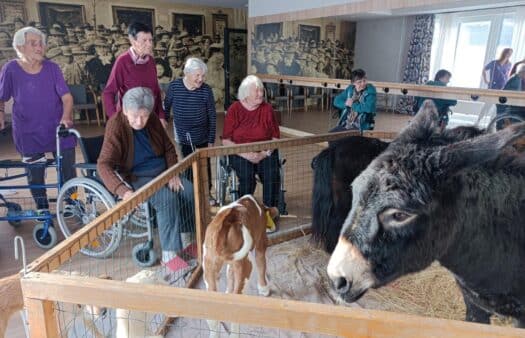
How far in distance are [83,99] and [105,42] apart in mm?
1436

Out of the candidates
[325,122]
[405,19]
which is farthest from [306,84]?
[405,19]

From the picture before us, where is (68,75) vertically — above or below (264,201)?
above

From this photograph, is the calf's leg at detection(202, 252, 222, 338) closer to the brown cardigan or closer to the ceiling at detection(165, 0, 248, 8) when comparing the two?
the brown cardigan

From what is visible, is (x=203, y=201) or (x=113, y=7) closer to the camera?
(x=203, y=201)

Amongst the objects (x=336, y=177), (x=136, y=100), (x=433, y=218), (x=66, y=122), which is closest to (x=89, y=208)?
(x=66, y=122)

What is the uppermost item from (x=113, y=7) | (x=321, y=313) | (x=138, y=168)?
(x=113, y=7)

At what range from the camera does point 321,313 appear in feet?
2.02

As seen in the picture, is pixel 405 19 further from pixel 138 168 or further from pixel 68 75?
pixel 68 75

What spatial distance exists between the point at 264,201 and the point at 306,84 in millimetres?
3617

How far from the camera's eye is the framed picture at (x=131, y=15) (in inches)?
315

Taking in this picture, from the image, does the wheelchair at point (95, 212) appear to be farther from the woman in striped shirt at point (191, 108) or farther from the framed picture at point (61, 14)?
the framed picture at point (61, 14)

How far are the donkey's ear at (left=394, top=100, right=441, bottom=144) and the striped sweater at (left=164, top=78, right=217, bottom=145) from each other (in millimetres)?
2088

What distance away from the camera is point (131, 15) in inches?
320

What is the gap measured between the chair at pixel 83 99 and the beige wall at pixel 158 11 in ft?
4.91
